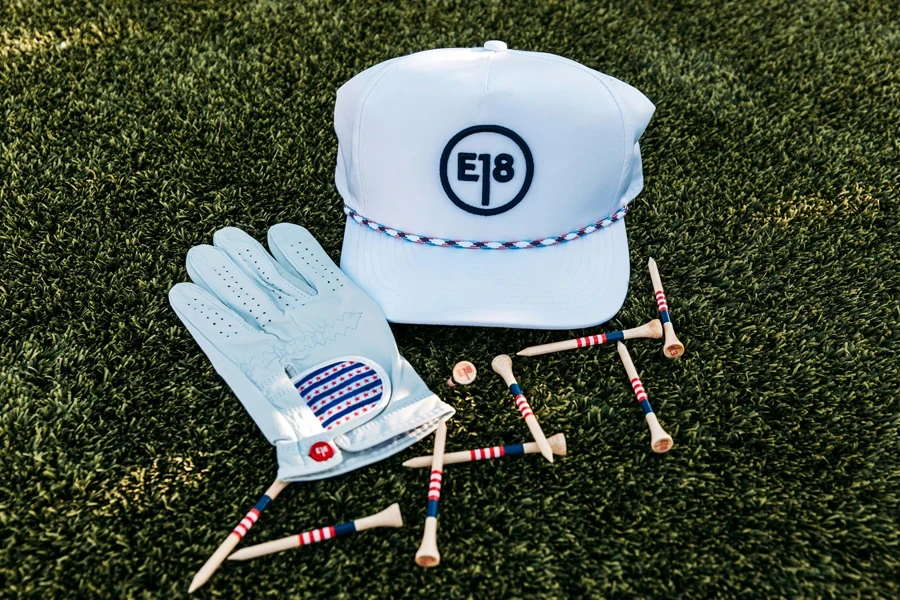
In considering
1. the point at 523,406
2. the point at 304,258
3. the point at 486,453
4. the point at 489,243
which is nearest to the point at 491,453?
the point at 486,453

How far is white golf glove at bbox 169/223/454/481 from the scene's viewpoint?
1615mm

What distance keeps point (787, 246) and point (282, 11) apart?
6.18 ft

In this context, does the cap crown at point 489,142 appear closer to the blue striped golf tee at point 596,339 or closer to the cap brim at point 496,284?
the cap brim at point 496,284

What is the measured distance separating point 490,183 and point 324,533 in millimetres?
827

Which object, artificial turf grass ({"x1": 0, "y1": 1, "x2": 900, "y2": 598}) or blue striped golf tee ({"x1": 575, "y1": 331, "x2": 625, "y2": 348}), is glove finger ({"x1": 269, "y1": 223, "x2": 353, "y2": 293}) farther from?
blue striped golf tee ({"x1": 575, "y1": 331, "x2": 625, "y2": 348})

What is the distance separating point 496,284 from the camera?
170cm

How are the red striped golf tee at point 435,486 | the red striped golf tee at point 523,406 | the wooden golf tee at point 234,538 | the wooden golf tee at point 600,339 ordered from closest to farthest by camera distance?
the wooden golf tee at point 234,538, the red striped golf tee at point 435,486, the red striped golf tee at point 523,406, the wooden golf tee at point 600,339

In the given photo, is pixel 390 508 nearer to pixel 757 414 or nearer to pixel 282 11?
pixel 757 414

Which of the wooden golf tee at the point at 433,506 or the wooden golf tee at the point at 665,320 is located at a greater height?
the wooden golf tee at the point at 665,320

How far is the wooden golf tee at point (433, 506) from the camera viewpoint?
4.85ft

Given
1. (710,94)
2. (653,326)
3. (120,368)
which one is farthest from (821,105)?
(120,368)

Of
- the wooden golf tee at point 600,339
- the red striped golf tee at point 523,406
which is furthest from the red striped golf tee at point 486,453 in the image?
the wooden golf tee at point 600,339

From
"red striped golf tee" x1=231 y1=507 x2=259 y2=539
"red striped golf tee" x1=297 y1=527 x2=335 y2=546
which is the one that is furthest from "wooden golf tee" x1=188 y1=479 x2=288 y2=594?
"red striped golf tee" x1=297 y1=527 x2=335 y2=546

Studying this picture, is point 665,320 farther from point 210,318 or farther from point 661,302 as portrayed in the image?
point 210,318
